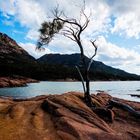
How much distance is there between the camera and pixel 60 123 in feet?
76.2

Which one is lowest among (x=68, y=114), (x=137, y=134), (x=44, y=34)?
(x=137, y=134)

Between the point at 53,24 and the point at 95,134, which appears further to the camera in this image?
the point at 53,24

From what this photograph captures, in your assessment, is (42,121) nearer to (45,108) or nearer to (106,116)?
(45,108)

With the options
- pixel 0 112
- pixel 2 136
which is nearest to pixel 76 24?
pixel 0 112

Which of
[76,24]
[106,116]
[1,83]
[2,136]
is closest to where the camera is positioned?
[2,136]

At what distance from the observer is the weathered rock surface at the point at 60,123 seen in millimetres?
21625

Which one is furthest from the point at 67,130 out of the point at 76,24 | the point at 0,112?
the point at 76,24

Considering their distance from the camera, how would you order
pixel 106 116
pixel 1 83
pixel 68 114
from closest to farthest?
1. pixel 68 114
2. pixel 106 116
3. pixel 1 83

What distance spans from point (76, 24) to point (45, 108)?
37.8 ft

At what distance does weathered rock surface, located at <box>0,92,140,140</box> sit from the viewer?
21.6 meters

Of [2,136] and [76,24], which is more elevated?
[76,24]

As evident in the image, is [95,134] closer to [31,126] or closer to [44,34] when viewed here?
[31,126]

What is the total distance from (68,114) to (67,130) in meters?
3.16

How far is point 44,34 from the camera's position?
37781mm
